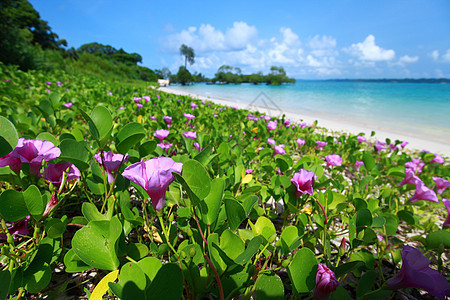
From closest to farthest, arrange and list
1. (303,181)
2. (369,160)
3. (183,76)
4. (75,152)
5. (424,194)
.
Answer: (75,152)
(303,181)
(424,194)
(369,160)
(183,76)

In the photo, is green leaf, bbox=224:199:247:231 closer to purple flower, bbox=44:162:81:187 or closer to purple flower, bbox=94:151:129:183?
purple flower, bbox=94:151:129:183

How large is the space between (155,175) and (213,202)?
171 mm

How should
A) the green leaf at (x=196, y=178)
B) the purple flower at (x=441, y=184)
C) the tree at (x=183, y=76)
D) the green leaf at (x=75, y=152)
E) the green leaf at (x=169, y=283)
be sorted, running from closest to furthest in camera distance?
the green leaf at (x=169, y=283) → the green leaf at (x=196, y=178) → the green leaf at (x=75, y=152) → the purple flower at (x=441, y=184) → the tree at (x=183, y=76)

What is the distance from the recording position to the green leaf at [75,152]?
0.70 m

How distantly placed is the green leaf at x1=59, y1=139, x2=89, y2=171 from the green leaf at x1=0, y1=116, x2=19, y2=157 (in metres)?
0.12

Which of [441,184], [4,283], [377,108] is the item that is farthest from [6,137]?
[377,108]

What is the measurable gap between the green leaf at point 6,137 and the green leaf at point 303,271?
82 centimetres

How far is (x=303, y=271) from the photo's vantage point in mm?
566

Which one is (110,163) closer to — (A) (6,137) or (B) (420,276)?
(A) (6,137)

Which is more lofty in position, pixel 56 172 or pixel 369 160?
pixel 56 172

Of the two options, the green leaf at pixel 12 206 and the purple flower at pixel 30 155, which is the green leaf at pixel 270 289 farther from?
the purple flower at pixel 30 155

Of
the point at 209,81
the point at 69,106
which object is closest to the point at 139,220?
the point at 69,106

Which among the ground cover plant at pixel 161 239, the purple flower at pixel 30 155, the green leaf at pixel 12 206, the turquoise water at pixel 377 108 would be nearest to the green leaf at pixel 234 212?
the ground cover plant at pixel 161 239

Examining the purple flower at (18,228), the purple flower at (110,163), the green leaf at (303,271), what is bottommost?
the green leaf at (303,271)
